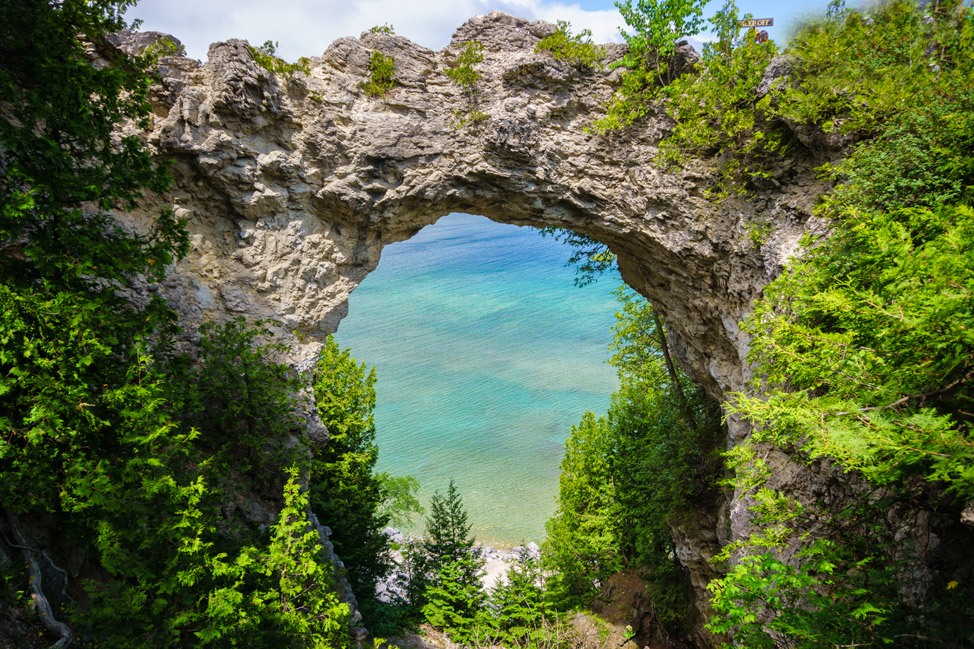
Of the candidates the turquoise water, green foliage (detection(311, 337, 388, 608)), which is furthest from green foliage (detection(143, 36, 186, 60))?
the turquoise water

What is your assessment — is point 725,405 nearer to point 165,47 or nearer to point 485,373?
point 165,47

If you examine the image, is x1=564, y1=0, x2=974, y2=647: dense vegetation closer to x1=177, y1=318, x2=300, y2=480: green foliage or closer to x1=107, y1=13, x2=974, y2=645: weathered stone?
x1=107, y1=13, x2=974, y2=645: weathered stone

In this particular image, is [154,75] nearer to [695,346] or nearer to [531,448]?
[695,346]

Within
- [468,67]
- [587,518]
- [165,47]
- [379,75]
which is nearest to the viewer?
[165,47]

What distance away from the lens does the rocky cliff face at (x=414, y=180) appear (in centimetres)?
797

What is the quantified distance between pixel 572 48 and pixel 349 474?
11.6m

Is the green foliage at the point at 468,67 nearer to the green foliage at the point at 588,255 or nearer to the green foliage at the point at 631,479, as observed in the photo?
the green foliage at the point at 588,255

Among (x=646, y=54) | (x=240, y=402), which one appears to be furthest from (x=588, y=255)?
(x=240, y=402)

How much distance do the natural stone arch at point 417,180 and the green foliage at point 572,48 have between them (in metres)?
0.19

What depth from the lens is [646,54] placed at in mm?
8633

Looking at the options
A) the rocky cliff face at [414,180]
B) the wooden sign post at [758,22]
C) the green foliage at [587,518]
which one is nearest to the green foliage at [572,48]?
the rocky cliff face at [414,180]

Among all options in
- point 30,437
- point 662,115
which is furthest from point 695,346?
point 30,437

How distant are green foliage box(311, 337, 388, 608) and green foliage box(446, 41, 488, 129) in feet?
22.2

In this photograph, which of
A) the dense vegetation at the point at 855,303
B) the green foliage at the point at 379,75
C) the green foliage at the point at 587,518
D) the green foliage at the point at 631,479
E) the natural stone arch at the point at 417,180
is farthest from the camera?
the green foliage at the point at 587,518
